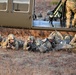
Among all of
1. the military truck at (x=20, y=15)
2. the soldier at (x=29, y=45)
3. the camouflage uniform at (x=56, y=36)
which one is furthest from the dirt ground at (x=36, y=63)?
the military truck at (x=20, y=15)

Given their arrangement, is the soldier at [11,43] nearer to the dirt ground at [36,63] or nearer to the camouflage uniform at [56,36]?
the dirt ground at [36,63]

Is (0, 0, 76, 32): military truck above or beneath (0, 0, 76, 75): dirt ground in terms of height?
above

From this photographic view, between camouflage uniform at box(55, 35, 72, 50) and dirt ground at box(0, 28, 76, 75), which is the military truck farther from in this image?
dirt ground at box(0, 28, 76, 75)

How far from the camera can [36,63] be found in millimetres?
7332

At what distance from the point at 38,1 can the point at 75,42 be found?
5.81m

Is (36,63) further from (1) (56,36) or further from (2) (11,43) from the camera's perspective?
(1) (56,36)

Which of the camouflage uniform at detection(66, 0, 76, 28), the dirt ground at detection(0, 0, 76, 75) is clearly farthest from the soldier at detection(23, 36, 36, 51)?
the camouflage uniform at detection(66, 0, 76, 28)

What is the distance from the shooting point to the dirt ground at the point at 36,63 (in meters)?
6.70

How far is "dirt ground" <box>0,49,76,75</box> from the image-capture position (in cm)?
670

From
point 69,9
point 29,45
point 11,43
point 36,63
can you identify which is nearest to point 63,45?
point 29,45

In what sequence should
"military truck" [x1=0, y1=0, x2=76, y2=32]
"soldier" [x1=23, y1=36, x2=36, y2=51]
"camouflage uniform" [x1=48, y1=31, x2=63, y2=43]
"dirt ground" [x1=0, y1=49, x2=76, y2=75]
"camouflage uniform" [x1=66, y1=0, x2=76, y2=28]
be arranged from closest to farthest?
"dirt ground" [x1=0, y1=49, x2=76, y2=75], "soldier" [x1=23, y1=36, x2=36, y2=51], "camouflage uniform" [x1=48, y1=31, x2=63, y2=43], "camouflage uniform" [x1=66, y1=0, x2=76, y2=28], "military truck" [x1=0, y1=0, x2=76, y2=32]

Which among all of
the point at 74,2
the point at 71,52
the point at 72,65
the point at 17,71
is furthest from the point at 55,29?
the point at 17,71

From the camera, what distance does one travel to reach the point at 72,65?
721 cm

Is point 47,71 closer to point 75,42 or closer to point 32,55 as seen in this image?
point 32,55
